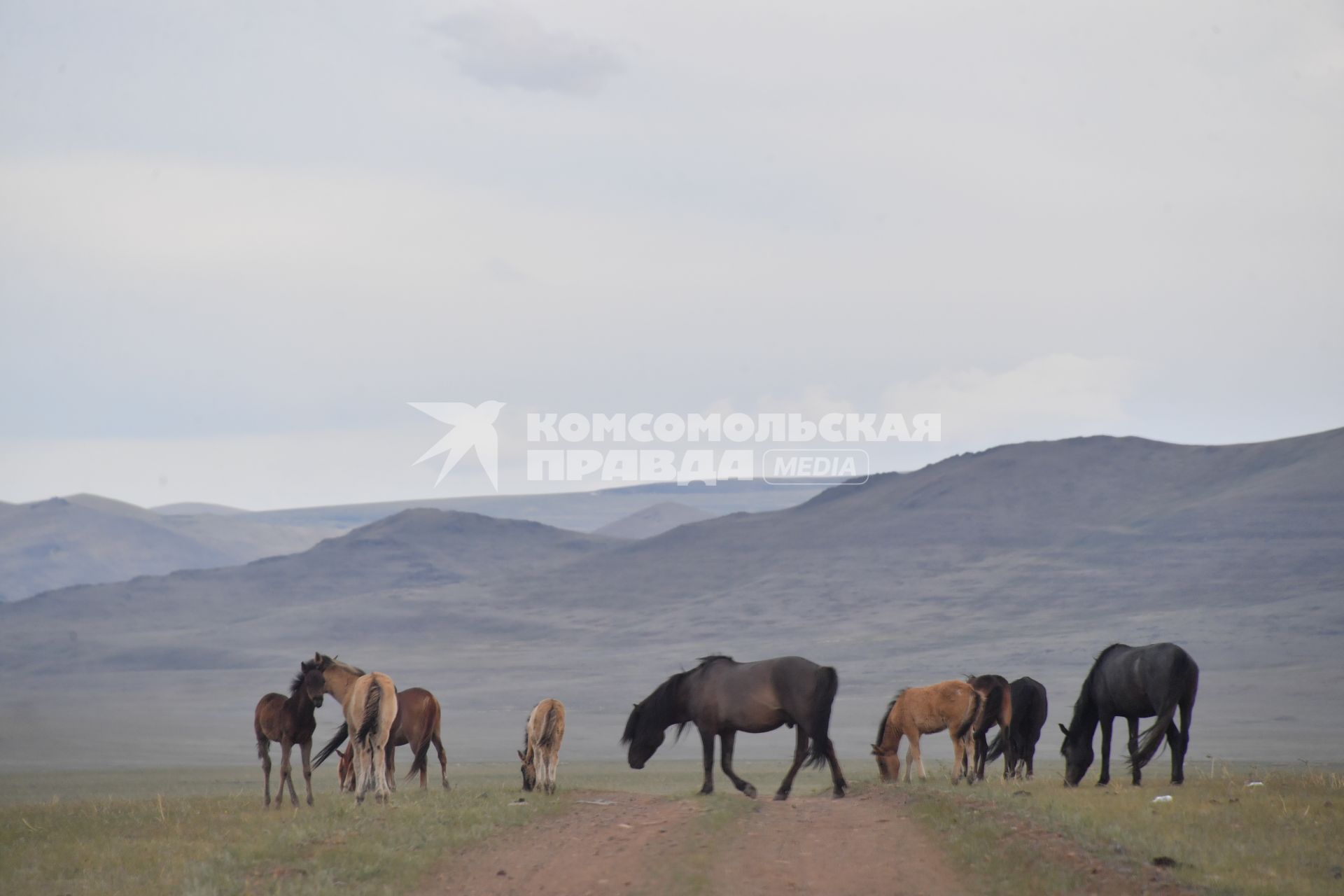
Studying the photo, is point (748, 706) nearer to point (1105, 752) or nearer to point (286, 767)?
point (1105, 752)

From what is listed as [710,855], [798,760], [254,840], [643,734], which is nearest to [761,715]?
[798,760]

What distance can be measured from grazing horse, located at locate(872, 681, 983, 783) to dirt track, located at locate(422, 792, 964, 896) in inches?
142

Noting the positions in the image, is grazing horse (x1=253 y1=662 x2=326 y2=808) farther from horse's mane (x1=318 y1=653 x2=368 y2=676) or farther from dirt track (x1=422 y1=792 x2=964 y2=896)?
dirt track (x1=422 y1=792 x2=964 y2=896)

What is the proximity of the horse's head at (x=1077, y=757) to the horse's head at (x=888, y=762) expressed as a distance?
213 cm

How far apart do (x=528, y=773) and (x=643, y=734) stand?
1568 mm

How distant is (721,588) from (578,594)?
12961 millimetres

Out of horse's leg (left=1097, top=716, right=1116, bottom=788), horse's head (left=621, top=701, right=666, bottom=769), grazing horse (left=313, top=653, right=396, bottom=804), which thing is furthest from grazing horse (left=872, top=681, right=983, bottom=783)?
grazing horse (left=313, top=653, right=396, bottom=804)

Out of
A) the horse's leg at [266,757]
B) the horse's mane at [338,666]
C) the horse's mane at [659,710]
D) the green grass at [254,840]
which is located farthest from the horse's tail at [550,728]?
the horse's leg at [266,757]

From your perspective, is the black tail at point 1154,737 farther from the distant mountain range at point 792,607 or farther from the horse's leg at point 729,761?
the distant mountain range at point 792,607

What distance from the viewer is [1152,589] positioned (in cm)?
9894

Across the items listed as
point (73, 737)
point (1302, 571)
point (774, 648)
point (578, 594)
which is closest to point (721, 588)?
point (578, 594)

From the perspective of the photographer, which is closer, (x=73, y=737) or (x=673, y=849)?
(x=673, y=849)

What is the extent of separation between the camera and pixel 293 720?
57.3ft

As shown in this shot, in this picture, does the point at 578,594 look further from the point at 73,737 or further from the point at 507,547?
the point at 73,737
